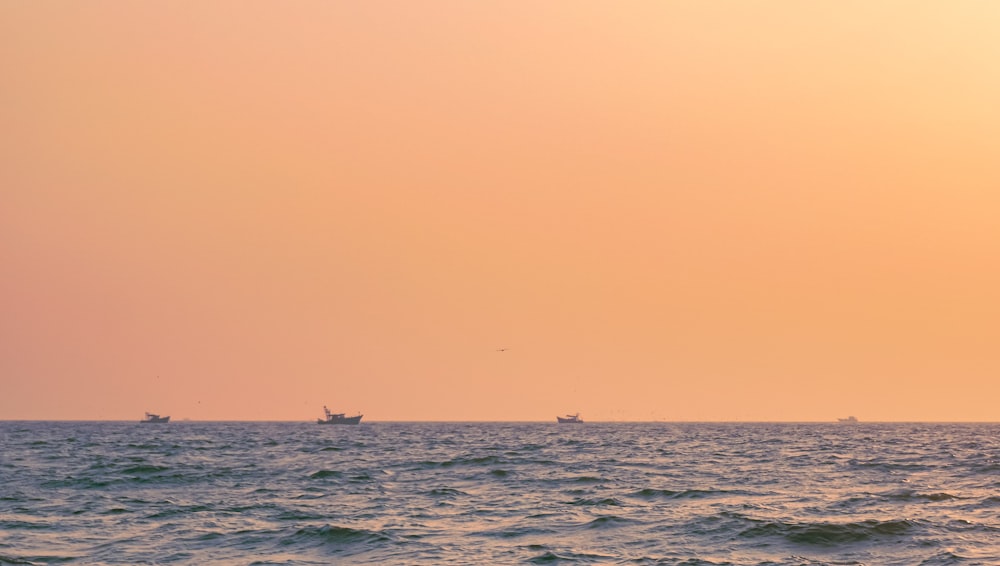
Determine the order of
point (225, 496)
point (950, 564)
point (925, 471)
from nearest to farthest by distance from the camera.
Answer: point (950, 564) → point (225, 496) → point (925, 471)

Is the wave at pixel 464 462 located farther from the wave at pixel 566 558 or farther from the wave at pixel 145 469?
the wave at pixel 566 558

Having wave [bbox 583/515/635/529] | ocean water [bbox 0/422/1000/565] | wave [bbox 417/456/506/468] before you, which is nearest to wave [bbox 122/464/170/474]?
ocean water [bbox 0/422/1000/565]

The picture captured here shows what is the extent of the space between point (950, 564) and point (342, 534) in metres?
17.9

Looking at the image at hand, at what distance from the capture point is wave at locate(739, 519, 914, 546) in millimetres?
31531

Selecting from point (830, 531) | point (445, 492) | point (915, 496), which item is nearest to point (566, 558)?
point (830, 531)

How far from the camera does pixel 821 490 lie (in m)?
46.3

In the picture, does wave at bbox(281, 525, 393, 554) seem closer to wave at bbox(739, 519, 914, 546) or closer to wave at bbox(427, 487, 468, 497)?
wave at bbox(739, 519, 914, 546)

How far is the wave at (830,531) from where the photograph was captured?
31531 millimetres

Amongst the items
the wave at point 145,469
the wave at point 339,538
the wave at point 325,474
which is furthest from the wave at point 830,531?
the wave at point 145,469

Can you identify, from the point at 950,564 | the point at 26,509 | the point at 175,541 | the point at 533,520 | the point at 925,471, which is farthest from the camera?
the point at 925,471

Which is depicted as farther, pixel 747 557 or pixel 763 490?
pixel 763 490

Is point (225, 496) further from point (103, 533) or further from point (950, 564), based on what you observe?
point (950, 564)

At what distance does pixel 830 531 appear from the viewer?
107ft

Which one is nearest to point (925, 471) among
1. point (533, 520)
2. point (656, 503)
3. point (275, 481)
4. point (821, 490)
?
point (821, 490)
